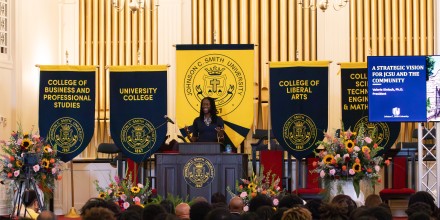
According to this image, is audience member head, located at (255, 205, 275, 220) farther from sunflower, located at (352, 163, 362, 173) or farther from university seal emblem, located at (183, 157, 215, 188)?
university seal emblem, located at (183, 157, 215, 188)

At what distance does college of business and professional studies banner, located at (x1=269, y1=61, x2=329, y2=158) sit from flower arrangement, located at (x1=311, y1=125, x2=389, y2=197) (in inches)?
42.2

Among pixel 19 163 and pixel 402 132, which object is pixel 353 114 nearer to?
pixel 402 132

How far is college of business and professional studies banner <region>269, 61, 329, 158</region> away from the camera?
1617 cm

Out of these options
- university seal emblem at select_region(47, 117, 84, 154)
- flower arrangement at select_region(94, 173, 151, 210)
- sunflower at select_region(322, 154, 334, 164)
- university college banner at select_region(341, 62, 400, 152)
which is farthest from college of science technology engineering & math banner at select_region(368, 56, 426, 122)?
university seal emblem at select_region(47, 117, 84, 154)

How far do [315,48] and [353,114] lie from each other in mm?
3164

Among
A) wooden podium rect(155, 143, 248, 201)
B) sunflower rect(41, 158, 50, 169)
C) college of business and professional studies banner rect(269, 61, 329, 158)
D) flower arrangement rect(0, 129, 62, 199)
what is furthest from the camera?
college of business and professional studies banner rect(269, 61, 329, 158)

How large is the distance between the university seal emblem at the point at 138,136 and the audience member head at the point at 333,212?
844 centimetres

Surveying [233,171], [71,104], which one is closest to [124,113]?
[71,104]

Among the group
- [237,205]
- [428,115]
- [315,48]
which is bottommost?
[237,205]

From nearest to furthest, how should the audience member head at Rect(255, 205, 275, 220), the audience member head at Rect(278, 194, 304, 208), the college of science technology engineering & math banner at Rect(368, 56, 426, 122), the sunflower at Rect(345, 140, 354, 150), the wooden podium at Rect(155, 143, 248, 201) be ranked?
the audience member head at Rect(255, 205, 275, 220) < the audience member head at Rect(278, 194, 304, 208) < the college of science technology engineering & math banner at Rect(368, 56, 426, 122) < the sunflower at Rect(345, 140, 354, 150) < the wooden podium at Rect(155, 143, 248, 201)

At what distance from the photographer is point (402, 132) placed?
1878 cm

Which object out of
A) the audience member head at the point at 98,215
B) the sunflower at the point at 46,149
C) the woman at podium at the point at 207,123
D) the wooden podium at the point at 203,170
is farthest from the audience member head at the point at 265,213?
the sunflower at the point at 46,149

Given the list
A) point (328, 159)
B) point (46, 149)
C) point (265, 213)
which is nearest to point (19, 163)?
point (46, 149)

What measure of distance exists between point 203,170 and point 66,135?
264 cm
